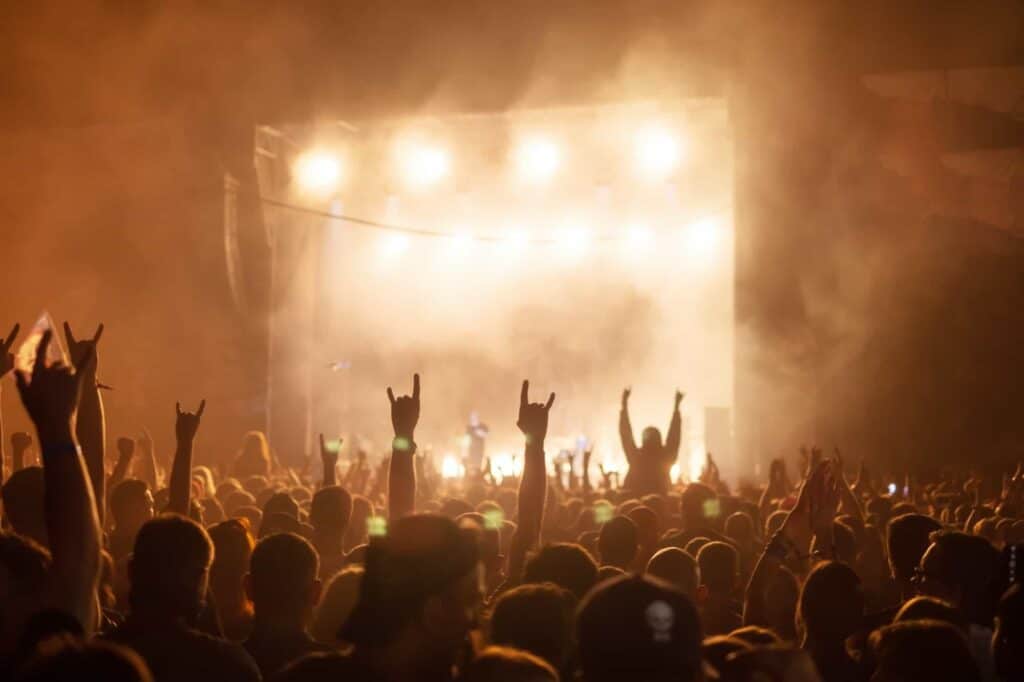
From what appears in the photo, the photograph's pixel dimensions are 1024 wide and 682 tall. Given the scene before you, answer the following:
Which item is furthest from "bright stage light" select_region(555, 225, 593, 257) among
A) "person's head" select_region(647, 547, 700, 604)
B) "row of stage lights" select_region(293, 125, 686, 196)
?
"person's head" select_region(647, 547, 700, 604)

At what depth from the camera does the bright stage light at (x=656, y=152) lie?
63.5ft

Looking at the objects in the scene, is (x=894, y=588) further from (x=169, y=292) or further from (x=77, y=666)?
(x=169, y=292)

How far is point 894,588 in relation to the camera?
4.83 meters

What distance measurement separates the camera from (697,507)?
627 centimetres

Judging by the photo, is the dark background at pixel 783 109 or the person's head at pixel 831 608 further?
the dark background at pixel 783 109

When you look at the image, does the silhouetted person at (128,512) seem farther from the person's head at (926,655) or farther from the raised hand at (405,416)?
the person's head at (926,655)

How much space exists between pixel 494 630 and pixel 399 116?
14.0m

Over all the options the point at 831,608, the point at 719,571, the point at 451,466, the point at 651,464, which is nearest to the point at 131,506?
the point at 719,571

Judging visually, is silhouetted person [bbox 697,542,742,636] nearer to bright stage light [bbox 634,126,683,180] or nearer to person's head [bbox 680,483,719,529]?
person's head [bbox 680,483,719,529]

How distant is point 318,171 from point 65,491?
1842 centimetres

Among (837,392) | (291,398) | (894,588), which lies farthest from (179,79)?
(894,588)

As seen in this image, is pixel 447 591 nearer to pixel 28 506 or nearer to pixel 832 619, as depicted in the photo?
pixel 832 619

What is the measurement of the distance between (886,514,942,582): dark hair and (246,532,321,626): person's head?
2.44 m

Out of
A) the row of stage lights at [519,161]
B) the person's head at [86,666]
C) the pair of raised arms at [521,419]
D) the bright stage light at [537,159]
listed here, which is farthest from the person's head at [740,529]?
the bright stage light at [537,159]
